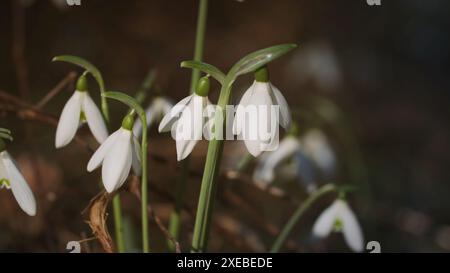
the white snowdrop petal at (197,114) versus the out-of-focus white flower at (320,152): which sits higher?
the white snowdrop petal at (197,114)

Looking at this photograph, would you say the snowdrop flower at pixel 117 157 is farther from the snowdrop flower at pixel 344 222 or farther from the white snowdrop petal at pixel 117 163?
the snowdrop flower at pixel 344 222

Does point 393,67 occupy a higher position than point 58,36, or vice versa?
point 58,36

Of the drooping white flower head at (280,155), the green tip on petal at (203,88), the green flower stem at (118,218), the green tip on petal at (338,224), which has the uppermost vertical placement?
the green tip on petal at (203,88)

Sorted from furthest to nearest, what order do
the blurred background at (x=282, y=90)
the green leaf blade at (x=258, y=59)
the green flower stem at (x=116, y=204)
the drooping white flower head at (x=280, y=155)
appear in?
the blurred background at (x=282, y=90) < the drooping white flower head at (x=280, y=155) < the green flower stem at (x=116, y=204) < the green leaf blade at (x=258, y=59)

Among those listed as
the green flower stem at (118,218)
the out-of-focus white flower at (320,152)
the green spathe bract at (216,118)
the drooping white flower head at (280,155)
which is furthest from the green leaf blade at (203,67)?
the out-of-focus white flower at (320,152)

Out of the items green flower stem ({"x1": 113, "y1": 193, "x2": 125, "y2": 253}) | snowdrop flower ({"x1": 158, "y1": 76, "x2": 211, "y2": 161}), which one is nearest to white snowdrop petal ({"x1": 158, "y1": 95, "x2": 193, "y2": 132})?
snowdrop flower ({"x1": 158, "y1": 76, "x2": 211, "y2": 161})
